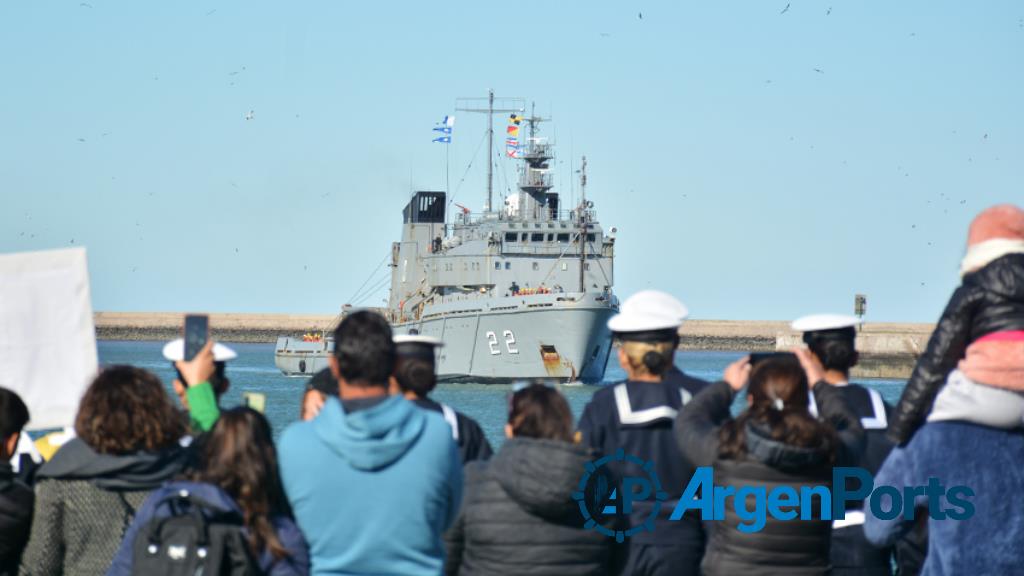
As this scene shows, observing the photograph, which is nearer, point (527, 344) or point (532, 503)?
point (532, 503)

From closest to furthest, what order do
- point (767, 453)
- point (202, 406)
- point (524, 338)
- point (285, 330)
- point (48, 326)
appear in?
point (767, 453)
point (202, 406)
point (48, 326)
point (524, 338)
point (285, 330)

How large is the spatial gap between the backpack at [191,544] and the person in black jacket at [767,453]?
1.78 meters

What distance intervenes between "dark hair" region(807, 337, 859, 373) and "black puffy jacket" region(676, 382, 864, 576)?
71cm

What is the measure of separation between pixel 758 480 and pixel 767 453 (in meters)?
0.13

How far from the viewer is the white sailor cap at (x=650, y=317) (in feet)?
20.1

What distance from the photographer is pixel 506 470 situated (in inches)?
212

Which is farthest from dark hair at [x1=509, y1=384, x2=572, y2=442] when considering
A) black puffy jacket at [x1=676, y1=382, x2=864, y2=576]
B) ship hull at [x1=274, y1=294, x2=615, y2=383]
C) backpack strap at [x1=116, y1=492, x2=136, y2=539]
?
ship hull at [x1=274, y1=294, x2=615, y2=383]

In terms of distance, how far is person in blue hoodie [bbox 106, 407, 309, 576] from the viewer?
4.67m

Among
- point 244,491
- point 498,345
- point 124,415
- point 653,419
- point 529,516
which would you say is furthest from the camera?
point 498,345

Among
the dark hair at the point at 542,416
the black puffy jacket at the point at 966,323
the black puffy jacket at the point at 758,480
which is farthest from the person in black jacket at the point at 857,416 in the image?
the dark hair at the point at 542,416

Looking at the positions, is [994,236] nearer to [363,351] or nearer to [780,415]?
[780,415]

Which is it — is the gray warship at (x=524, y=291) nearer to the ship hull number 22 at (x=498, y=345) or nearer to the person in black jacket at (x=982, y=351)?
the ship hull number 22 at (x=498, y=345)
